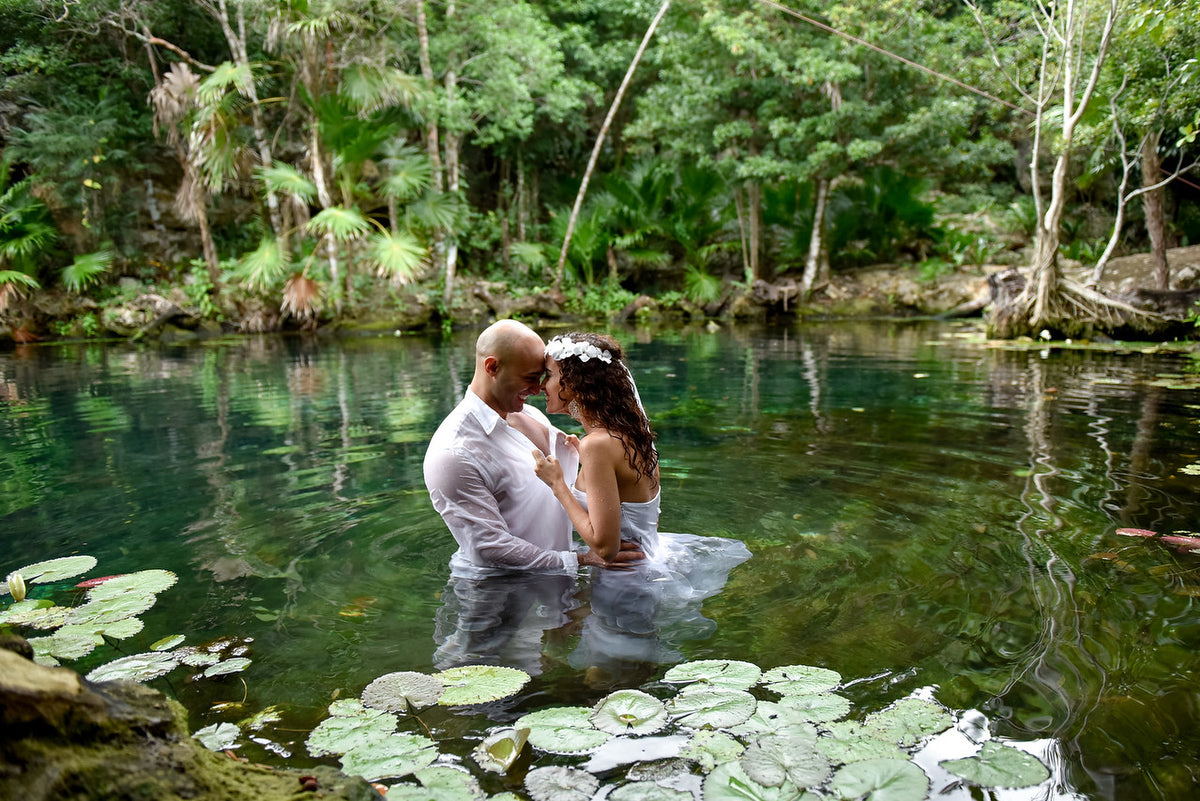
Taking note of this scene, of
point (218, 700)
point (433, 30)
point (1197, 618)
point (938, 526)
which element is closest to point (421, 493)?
point (218, 700)

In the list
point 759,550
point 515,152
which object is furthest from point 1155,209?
point 515,152

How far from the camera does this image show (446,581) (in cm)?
391

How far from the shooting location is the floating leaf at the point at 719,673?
2691mm

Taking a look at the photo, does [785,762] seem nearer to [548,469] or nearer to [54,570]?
[548,469]

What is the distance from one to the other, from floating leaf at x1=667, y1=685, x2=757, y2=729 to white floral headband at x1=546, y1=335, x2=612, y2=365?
1.40 m

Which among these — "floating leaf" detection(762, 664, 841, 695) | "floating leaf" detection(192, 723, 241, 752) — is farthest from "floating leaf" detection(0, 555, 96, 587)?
"floating leaf" detection(762, 664, 841, 695)

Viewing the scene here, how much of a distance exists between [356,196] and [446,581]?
1696 cm

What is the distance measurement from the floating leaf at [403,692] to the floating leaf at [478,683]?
0.12ft

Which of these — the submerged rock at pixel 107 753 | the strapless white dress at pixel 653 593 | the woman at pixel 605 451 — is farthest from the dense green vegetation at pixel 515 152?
the submerged rock at pixel 107 753

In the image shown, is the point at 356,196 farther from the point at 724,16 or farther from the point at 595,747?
the point at 595,747

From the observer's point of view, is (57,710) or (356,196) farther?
(356,196)

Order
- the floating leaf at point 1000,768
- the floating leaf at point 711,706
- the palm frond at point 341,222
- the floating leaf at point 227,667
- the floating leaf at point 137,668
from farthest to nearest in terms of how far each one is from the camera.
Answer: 1. the palm frond at point 341,222
2. the floating leaf at point 227,667
3. the floating leaf at point 137,668
4. the floating leaf at point 711,706
5. the floating leaf at point 1000,768

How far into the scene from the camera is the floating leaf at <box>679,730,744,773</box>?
7.34 feet

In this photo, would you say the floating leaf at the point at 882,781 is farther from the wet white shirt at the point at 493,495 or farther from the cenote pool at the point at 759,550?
the wet white shirt at the point at 493,495
